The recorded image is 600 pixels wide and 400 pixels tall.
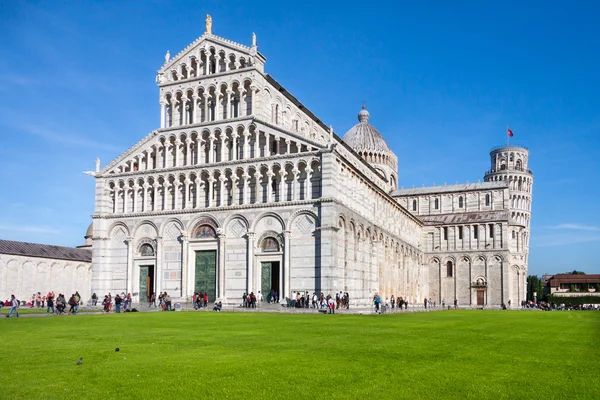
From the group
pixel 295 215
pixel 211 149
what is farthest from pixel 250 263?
pixel 211 149

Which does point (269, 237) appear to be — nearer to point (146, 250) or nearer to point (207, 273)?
point (207, 273)

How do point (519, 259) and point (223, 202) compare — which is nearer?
point (223, 202)

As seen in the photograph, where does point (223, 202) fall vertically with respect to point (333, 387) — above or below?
above

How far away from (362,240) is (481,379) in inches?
1654

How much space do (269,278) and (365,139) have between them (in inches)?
1780

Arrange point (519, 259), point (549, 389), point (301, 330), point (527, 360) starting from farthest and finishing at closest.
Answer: point (519, 259) < point (301, 330) < point (527, 360) < point (549, 389)

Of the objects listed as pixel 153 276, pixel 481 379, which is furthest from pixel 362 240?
pixel 481 379

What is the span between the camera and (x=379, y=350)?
15.9 meters

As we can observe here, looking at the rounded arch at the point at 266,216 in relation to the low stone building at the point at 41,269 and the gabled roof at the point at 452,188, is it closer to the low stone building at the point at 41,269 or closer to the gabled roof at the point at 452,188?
the low stone building at the point at 41,269

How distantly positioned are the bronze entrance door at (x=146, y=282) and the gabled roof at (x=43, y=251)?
21146 mm

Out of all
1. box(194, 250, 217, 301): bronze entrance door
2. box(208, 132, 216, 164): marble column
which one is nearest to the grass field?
box(194, 250, 217, 301): bronze entrance door

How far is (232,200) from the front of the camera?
49.7m

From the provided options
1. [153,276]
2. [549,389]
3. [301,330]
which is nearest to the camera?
[549,389]

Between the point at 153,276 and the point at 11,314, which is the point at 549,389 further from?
the point at 153,276
